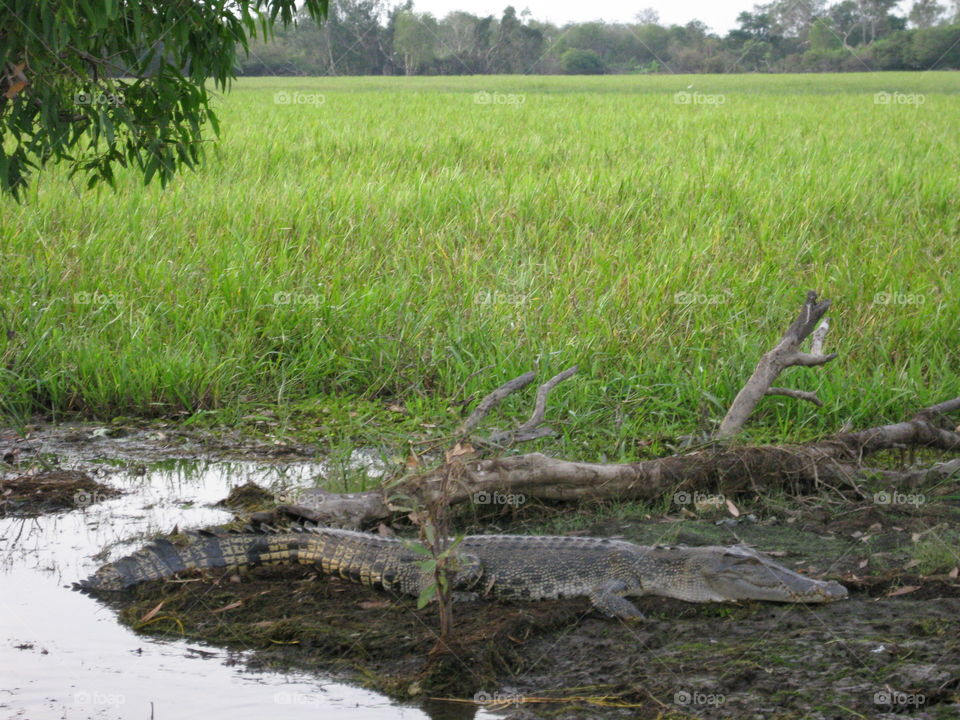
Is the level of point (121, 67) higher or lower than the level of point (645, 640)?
higher

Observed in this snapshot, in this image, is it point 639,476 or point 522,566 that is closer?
point 522,566

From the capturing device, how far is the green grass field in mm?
6191

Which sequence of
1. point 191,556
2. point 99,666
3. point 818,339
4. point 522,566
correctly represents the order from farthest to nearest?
point 818,339, point 191,556, point 522,566, point 99,666

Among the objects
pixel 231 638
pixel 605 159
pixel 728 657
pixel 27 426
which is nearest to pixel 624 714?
pixel 728 657

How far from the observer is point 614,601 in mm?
3801

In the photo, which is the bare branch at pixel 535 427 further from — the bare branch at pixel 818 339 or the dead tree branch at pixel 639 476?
the bare branch at pixel 818 339

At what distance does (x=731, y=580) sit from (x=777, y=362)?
5.54 ft

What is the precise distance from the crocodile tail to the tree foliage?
5.68 ft

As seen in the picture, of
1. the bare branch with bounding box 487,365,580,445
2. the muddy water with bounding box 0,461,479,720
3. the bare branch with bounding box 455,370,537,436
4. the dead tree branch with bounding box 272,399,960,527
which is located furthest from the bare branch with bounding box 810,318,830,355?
the muddy water with bounding box 0,461,479,720

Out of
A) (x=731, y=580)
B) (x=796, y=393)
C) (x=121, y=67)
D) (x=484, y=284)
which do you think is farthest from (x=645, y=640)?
(x=484, y=284)

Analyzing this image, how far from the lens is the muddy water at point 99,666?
10.3 ft

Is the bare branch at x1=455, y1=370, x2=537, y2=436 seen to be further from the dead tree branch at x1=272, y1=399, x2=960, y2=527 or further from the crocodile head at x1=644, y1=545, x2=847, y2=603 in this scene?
the crocodile head at x1=644, y1=545, x2=847, y2=603

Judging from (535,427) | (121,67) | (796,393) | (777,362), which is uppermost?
(121,67)

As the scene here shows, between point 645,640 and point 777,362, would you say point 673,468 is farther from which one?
point 645,640
